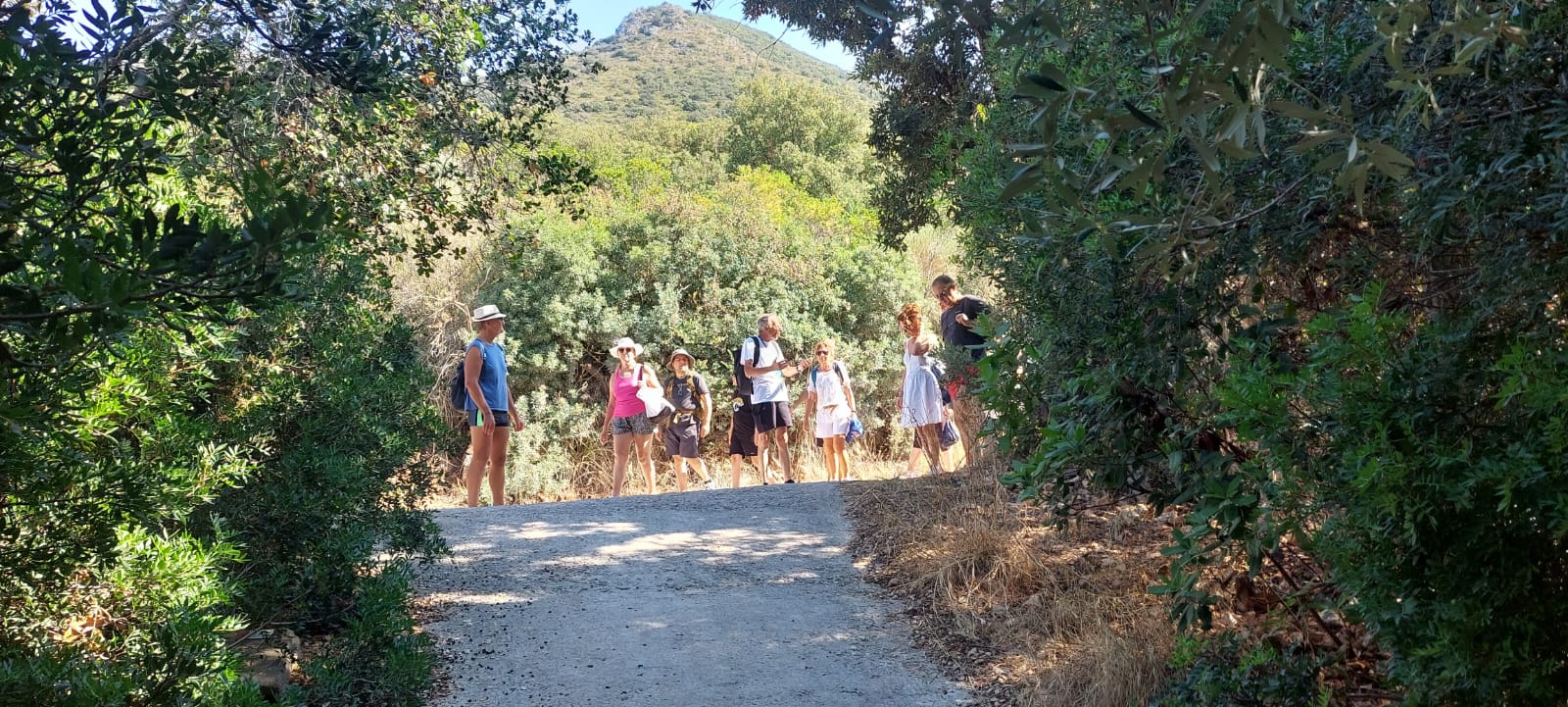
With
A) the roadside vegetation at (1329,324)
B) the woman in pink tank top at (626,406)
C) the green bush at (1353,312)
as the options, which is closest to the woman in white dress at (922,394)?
the woman in pink tank top at (626,406)

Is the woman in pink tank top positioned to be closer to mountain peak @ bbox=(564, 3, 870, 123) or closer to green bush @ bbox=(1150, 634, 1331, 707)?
green bush @ bbox=(1150, 634, 1331, 707)

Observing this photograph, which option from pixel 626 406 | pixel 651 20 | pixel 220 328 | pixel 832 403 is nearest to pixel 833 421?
pixel 832 403

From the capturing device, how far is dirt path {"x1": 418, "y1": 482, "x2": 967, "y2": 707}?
5785mm

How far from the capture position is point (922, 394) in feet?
33.7

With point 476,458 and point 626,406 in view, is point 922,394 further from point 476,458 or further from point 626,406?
point 476,458

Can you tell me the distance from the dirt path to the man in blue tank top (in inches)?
24.1

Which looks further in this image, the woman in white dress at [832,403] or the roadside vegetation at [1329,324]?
the woman in white dress at [832,403]

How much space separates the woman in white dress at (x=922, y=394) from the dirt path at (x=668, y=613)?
3.80 feet

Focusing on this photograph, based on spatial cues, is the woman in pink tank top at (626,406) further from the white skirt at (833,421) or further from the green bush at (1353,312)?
the green bush at (1353,312)

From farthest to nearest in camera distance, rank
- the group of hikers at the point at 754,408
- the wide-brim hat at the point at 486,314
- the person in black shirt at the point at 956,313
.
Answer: the group of hikers at the point at 754,408 < the wide-brim hat at the point at 486,314 < the person in black shirt at the point at 956,313

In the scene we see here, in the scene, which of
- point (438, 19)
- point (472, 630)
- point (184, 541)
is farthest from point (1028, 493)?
point (438, 19)

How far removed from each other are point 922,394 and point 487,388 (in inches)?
149

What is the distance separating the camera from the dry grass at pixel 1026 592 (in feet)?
17.3

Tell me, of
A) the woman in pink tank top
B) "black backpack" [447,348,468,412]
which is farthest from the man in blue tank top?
the woman in pink tank top
